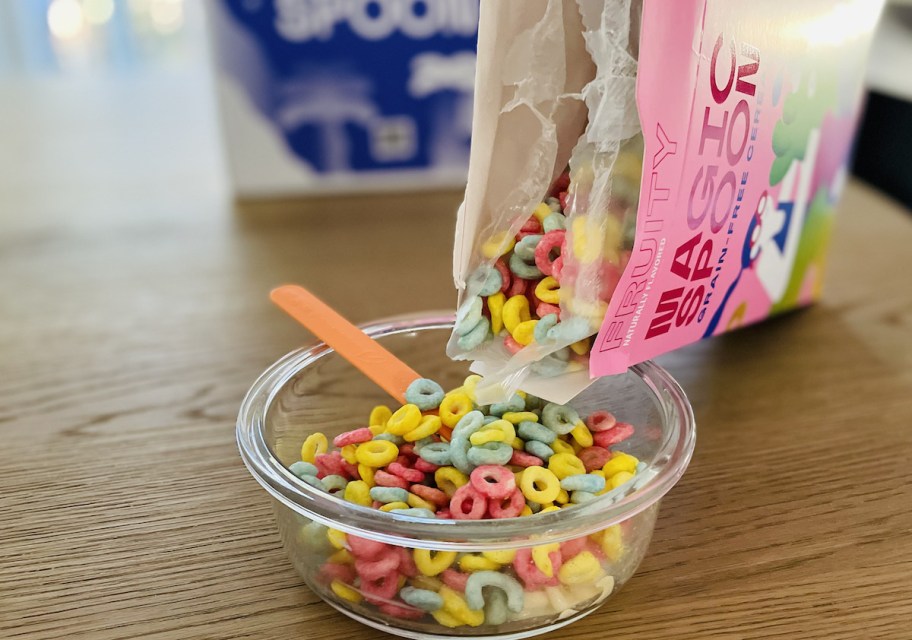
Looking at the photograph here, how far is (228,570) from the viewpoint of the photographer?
1.58 ft

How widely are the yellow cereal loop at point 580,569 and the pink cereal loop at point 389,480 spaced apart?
100mm

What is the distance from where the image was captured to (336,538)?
0.42 meters

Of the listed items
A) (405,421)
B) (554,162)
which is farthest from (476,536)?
(554,162)

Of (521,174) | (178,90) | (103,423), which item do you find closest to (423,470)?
(521,174)

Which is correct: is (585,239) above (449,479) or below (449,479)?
above

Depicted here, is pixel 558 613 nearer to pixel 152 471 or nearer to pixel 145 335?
pixel 152 471

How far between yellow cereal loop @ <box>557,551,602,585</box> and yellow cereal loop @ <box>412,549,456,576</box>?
0.19 feet

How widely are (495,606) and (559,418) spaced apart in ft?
0.42

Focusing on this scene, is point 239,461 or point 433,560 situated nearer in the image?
point 433,560

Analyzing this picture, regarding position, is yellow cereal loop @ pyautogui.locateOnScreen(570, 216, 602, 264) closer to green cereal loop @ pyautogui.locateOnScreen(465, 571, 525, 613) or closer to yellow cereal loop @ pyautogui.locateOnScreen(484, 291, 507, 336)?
yellow cereal loop @ pyautogui.locateOnScreen(484, 291, 507, 336)

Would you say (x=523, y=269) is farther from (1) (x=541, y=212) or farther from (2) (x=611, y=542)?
(2) (x=611, y=542)

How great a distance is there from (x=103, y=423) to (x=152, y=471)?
3.7 inches

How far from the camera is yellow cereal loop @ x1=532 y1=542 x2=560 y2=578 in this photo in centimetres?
41

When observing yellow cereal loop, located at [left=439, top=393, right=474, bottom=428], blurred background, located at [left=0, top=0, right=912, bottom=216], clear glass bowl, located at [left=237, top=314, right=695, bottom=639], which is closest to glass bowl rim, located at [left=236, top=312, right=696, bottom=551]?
clear glass bowl, located at [left=237, top=314, right=695, bottom=639]
